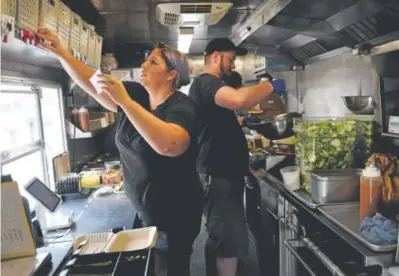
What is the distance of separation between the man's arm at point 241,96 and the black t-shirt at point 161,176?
649mm

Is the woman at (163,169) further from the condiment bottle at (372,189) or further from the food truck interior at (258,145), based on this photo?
the condiment bottle at (372,189)

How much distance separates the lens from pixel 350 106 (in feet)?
8.30

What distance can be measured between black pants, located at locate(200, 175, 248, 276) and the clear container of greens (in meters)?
0.68

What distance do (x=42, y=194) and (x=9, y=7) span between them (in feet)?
2.96

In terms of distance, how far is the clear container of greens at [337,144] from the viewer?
226 cm

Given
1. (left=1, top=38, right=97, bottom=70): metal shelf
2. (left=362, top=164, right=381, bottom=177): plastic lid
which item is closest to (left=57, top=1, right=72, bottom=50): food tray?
(left=1, top=38, right=97, bottom=70): metal shelf

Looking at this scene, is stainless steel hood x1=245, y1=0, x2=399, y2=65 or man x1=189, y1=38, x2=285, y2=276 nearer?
stainless steel hood x1=245, y1=0, x2=399, y2=65

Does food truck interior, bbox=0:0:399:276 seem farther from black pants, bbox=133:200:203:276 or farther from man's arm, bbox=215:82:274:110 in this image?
man's arm, bbox=215:82:274:110

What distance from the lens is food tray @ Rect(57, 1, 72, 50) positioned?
2.20 meters

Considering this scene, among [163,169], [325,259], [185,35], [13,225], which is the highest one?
[185,35]

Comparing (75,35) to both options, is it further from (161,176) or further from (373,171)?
(373,171)

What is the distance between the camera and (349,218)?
186 cm

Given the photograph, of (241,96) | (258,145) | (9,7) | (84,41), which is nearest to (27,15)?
(9,7)

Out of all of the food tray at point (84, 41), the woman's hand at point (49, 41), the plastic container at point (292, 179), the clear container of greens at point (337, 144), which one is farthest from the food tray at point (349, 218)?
the food tray at point (84, 41)
